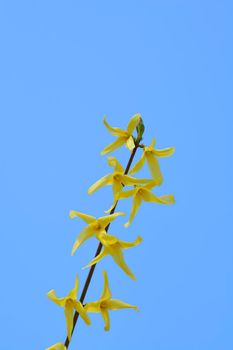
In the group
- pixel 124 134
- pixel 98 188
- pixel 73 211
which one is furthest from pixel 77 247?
pixel 124 134

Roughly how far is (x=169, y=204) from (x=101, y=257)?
0.48 meters

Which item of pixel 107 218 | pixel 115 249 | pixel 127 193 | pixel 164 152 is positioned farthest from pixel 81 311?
pixel 164 152

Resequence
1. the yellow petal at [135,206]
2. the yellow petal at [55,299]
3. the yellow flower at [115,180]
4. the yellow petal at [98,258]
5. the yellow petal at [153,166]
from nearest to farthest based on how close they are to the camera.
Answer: the yellow petal at [98,258] < the yellow petal at [55,299] < the yellow flower at [115,180] < the yellow petal at [135,206] < the yellow petal at [153,166]

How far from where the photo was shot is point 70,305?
86.8 inches

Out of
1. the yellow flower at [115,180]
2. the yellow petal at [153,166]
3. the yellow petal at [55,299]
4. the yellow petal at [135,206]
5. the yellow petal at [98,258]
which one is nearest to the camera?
the yellow petal at [98,258]

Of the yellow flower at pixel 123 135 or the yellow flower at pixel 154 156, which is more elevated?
the yellow flower at pixel 123 135

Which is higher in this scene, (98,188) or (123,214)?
(98,188)

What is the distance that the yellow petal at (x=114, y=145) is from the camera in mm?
2605

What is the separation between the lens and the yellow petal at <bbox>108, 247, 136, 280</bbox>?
221 centimetres

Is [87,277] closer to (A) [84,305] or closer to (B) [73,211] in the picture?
(A) [84,305]

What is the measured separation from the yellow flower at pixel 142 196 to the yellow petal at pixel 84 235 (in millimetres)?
214

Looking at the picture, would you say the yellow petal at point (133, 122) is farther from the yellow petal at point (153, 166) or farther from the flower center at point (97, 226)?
the flower center at point (97, 226)

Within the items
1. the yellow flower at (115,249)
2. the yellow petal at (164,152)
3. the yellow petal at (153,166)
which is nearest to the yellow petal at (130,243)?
the yellow flower at (115,249)

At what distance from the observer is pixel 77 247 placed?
7.51ft
